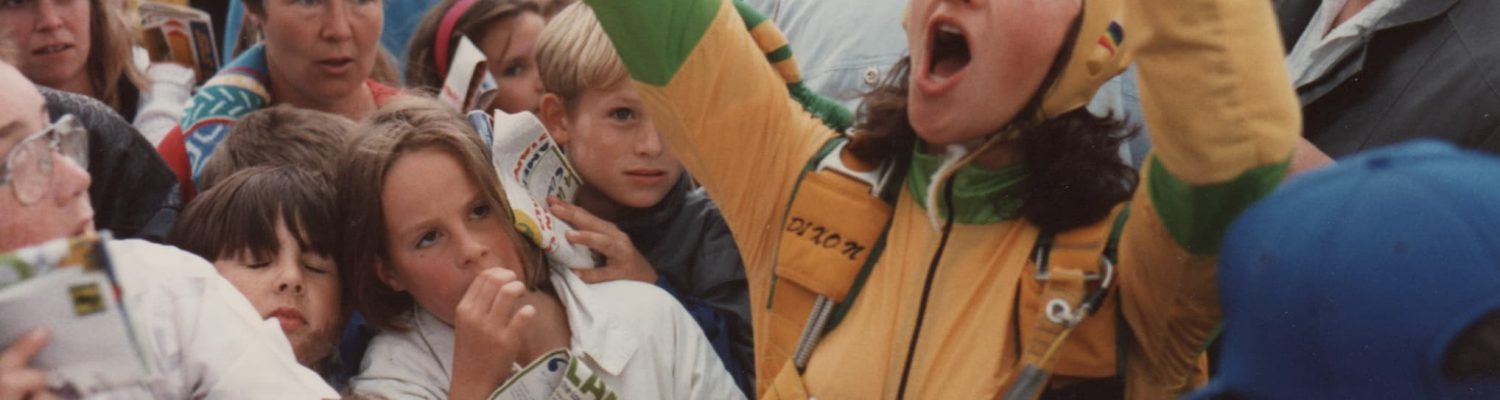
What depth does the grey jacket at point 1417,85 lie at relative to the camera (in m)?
2.39

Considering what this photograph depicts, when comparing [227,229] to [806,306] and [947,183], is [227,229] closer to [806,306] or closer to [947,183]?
[806,306]

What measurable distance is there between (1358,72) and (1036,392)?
3.38ft

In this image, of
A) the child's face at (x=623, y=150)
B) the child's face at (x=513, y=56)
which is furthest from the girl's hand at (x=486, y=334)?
the child's face at (x=513, y=56)

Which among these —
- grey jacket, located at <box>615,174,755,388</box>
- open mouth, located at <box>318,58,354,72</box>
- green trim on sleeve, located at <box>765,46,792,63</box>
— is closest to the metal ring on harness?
green trim on sleeve, located at <box>765,46,792,63</box>

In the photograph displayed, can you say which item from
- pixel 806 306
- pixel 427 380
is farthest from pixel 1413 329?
pixel 427 380

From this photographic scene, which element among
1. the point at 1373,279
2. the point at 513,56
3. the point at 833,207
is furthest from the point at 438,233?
the point at 1373,279

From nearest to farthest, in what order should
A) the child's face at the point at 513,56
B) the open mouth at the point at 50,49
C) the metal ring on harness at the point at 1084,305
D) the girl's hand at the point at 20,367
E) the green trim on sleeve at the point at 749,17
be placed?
1. the girl's hand at the point at 20,367
2. the metal ring on harness at the point at 1084,305
3. the green trim on sleeve at the point at 749,17
4. the open mouth at the point at 50,49
5. the child's face at the point at 513,56

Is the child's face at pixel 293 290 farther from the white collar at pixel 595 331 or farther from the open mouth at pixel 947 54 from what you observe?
the open mouth at pixel 947 54

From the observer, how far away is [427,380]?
8.07ft

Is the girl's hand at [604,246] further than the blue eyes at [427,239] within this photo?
Yes

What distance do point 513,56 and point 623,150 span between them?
0.87 meters

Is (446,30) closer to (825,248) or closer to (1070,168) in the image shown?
(825,248)

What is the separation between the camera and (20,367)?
1.46 metres

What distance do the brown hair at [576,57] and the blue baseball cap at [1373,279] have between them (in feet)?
5.02
